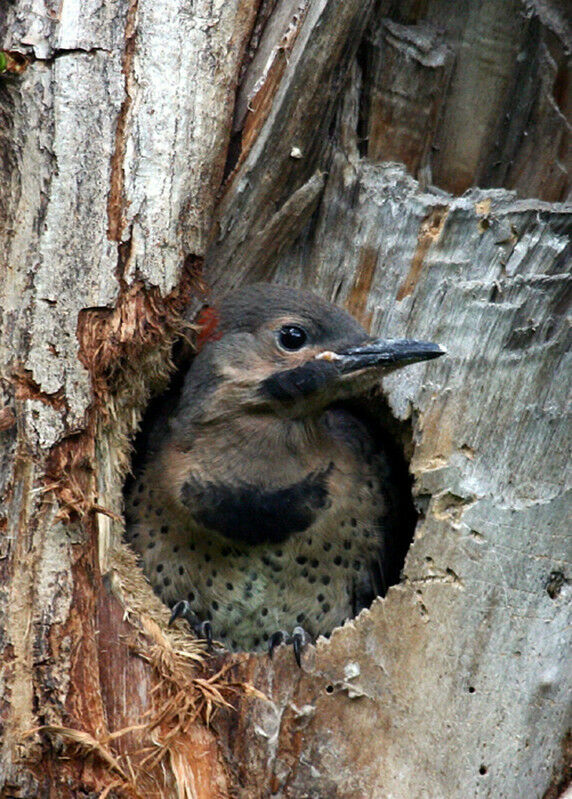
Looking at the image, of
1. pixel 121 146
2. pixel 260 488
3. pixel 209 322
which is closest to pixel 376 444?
pixel 260 488

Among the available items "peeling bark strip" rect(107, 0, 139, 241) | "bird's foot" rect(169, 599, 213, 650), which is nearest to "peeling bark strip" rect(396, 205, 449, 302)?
"peeling bark strip" rect(107, 0, 139, 241)

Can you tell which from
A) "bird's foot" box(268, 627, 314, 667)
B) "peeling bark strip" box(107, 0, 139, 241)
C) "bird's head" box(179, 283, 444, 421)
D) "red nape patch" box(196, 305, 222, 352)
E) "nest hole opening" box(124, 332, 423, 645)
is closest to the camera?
"peeling bark strip" box(107, 0, 139, 241)

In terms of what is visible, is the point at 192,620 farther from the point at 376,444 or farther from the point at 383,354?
the point at 383,354

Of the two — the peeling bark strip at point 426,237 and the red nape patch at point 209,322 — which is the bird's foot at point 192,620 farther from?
the peeling bark strip at point 426,237

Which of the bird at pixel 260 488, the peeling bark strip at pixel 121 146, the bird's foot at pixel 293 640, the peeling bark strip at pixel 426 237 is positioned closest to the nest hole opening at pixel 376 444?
the bird at pixel 260 488

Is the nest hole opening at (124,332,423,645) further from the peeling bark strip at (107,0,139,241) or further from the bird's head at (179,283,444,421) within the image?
the peeling bark strip at (107,0,139,241)

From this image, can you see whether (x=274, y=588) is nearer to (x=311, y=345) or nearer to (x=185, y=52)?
(x=311, y=345)
